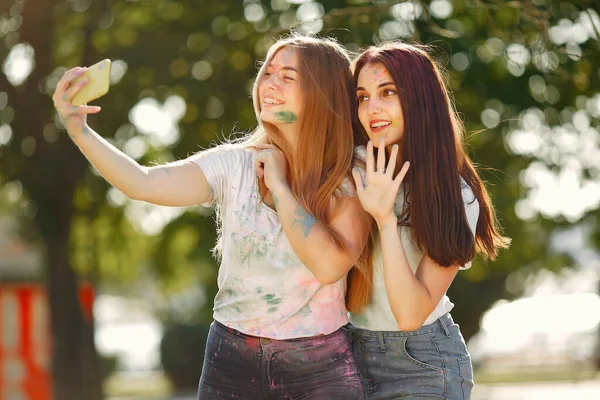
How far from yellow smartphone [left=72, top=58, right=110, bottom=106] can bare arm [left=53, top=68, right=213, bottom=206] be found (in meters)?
0.02

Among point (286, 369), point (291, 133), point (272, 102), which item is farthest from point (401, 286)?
point (272, 102)

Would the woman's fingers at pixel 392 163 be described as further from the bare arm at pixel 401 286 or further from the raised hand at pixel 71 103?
the raised hand at pixel 71 103

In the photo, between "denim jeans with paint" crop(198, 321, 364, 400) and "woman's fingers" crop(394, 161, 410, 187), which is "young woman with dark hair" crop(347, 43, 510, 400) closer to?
"woman's fingers" crop(394, 161, 410, 187)

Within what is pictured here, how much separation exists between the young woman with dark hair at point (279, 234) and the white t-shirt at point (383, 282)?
3.7 inches

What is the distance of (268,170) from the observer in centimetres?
347

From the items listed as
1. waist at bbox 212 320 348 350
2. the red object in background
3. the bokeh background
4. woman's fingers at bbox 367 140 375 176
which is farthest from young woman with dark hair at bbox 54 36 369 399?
the red object in background

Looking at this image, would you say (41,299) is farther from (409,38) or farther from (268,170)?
(268,170)

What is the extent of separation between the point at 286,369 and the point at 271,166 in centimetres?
71

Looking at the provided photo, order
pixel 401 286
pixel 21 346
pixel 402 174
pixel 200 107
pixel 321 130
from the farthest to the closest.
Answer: pixel 21 346 → pixel 200 107 → pixel 321 130 → pixel 402 174 → pixel 401 286

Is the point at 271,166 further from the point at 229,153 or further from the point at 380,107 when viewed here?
the point at 380,107

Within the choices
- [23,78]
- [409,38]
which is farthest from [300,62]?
[23,78]

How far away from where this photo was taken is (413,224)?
3.43 metres

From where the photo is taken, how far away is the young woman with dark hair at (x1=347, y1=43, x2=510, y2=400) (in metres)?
3.34

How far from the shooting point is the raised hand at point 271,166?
3.45m
